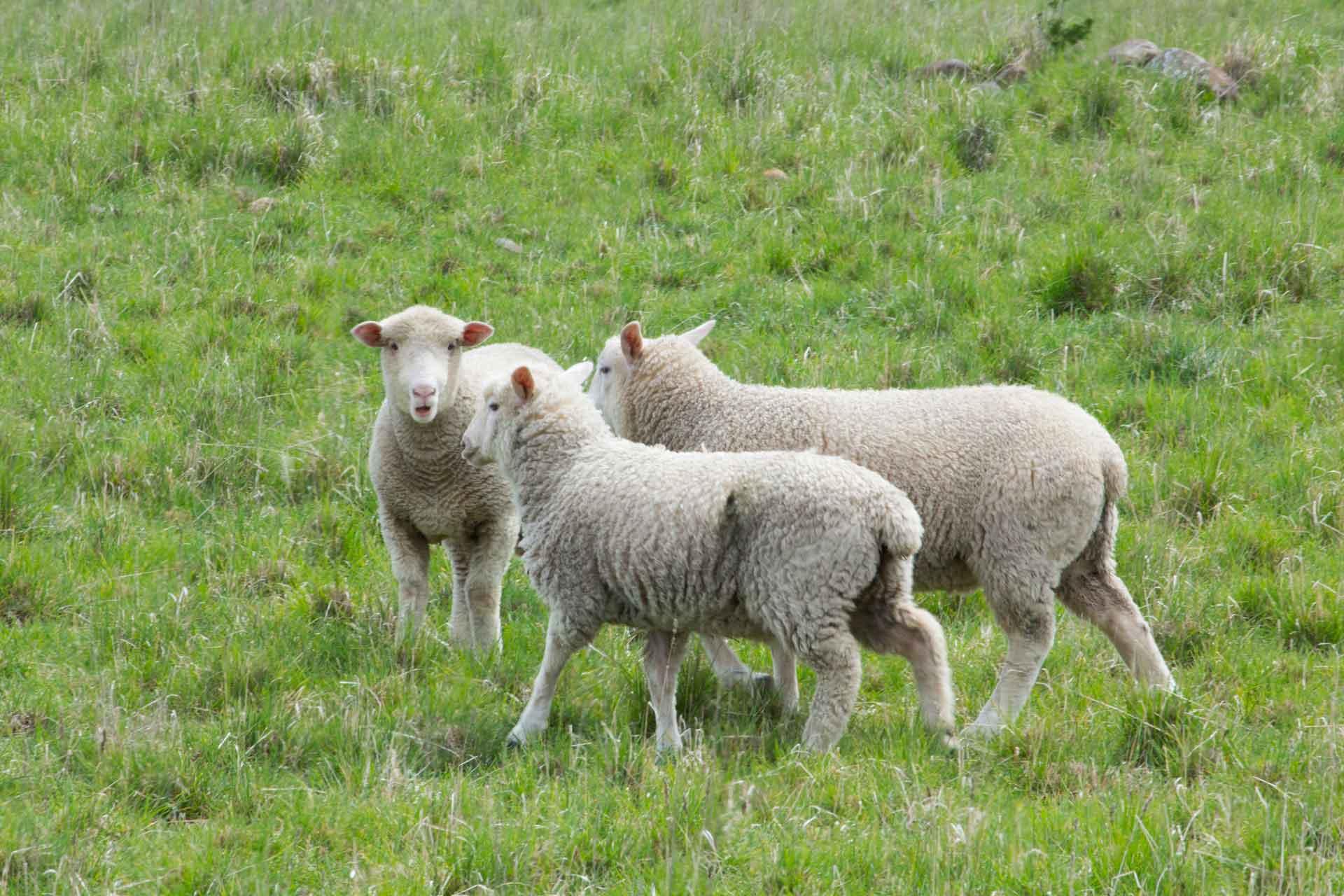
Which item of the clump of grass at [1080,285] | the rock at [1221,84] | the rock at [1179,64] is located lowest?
the clump of grass at [1080,285]

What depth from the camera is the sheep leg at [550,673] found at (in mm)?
4883

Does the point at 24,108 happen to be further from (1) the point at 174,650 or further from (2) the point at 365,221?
(1) the point at 174,650

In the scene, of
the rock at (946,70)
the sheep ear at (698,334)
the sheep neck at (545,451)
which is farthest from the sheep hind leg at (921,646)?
the rock at (946,70)

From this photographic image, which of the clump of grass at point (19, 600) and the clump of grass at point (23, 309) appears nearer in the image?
the clump of grass at point (19, 600)

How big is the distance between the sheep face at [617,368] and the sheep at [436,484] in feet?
1.56

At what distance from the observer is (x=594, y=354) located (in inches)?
314

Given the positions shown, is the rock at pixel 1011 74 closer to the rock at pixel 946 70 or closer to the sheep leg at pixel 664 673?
the rock at pixel 946 70

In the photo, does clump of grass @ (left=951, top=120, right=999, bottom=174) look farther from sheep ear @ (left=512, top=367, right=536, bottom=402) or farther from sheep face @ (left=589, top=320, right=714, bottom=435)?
sheep ear @ (left=512, top=367, right=536, bottom=402)

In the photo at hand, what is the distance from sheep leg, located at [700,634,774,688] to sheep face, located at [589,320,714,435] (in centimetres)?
103

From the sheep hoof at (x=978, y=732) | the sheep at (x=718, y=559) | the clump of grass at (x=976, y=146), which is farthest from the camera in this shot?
the clump of grass at (x=976, y=146)

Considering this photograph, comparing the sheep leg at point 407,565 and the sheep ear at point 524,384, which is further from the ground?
the sheep ear at point 524,384

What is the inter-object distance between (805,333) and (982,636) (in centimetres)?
276

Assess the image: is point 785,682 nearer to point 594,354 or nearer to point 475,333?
point 475,333

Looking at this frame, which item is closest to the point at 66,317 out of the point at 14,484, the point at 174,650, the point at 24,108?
the point at 14,484
